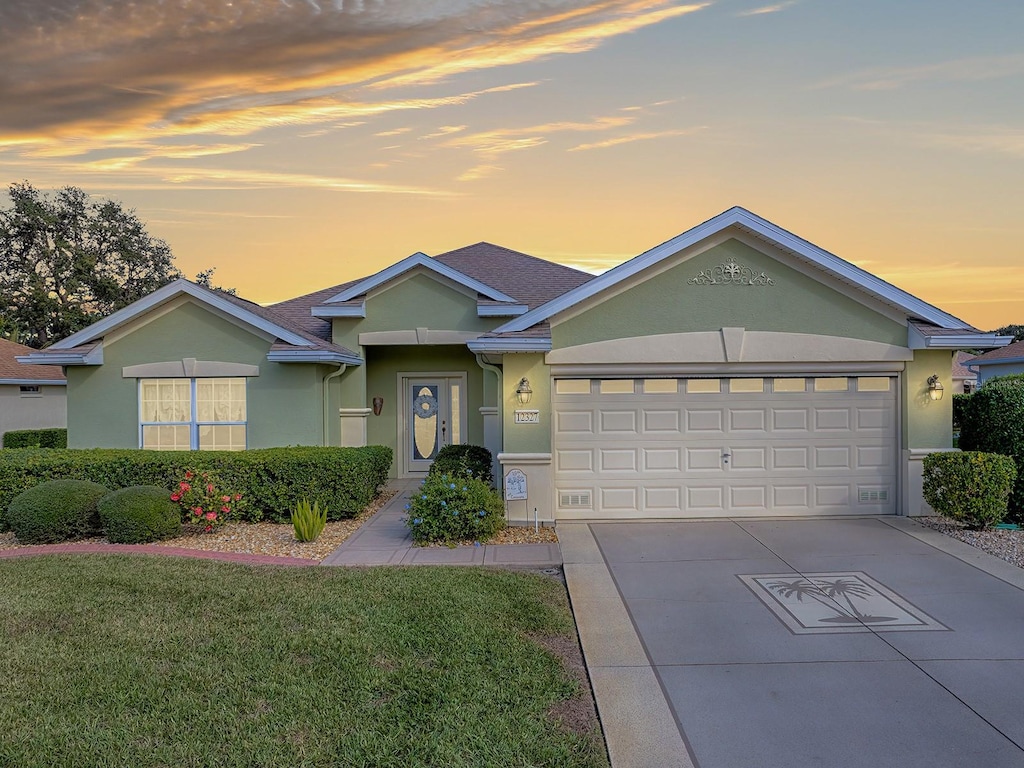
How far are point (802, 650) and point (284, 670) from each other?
4342mm

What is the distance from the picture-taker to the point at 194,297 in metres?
12.8

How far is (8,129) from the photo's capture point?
13.4m

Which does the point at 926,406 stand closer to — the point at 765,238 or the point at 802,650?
the point at 765,238

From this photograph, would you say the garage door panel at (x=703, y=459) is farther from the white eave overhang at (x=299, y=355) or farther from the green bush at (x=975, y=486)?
the white eave overhang at (x=299, y=355)

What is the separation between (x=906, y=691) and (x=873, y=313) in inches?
289

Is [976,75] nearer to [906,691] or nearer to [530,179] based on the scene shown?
[530,179]

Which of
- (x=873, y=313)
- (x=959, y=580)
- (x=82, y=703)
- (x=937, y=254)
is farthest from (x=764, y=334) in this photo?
(x=82, y=703)

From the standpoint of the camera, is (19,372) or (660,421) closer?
(660,421)

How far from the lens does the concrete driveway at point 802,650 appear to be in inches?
162

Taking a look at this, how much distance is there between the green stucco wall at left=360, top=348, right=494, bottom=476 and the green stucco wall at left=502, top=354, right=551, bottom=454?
561 centimetres

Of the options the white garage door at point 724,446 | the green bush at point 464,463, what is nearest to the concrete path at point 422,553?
the green bush at point 464,463

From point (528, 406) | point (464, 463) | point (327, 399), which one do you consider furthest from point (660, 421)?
point (327, 399)

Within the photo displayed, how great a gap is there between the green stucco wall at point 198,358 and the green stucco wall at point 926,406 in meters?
10.7

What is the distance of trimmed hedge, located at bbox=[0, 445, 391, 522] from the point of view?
10.6 metres
